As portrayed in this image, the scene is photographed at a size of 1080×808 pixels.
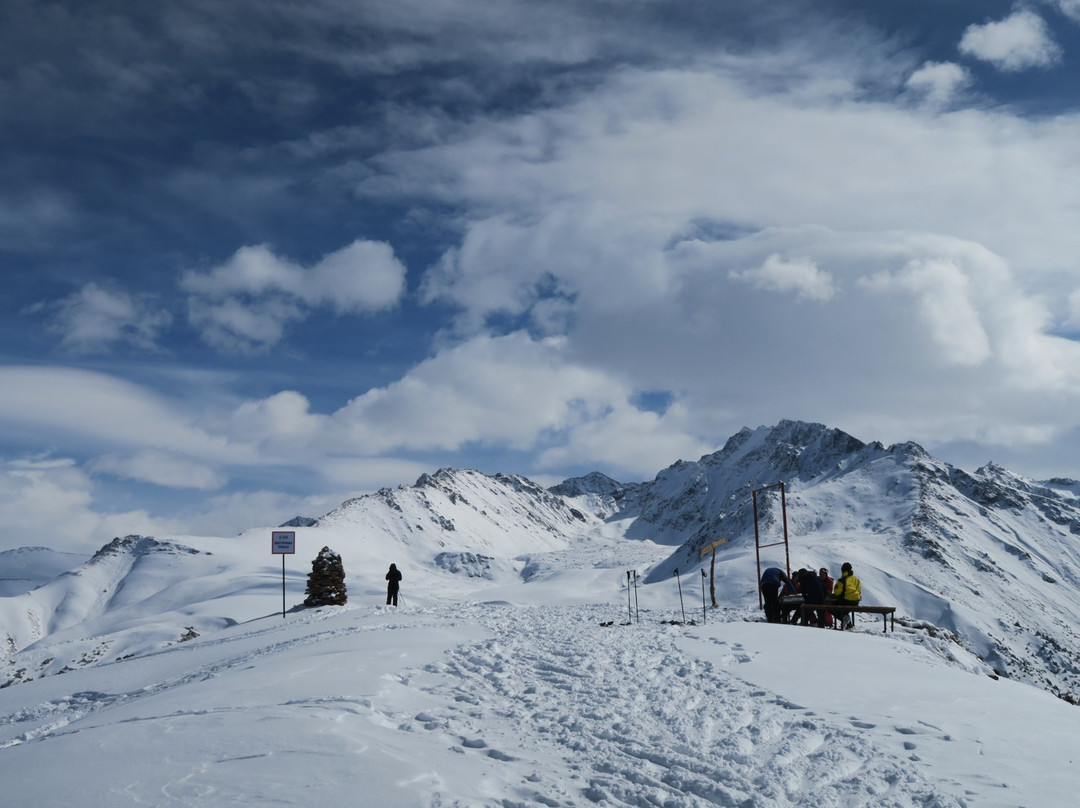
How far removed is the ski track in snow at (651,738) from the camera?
6562mm

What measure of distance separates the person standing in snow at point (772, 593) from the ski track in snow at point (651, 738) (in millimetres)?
8802

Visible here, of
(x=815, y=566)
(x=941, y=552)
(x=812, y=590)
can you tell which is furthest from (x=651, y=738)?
(x=941, y=552)

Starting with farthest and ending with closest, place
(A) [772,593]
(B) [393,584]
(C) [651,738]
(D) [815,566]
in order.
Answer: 1. (D) [815,566]
2. (B) [393,584]
3. (A) [772,593]
4. (C) [651,738]

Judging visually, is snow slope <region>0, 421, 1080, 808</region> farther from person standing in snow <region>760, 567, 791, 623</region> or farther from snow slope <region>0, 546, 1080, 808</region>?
person standing in snow <region>760, 567, 791, 623</region>

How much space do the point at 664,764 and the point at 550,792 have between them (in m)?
1.43

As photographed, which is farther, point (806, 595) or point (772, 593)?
point (806, 595)

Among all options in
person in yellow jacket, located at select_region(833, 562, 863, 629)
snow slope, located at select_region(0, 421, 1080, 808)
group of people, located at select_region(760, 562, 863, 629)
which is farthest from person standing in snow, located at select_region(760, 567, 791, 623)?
person in yellow jacket, located at select_region(833, 562, 863, 629)

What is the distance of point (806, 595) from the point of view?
2262cm

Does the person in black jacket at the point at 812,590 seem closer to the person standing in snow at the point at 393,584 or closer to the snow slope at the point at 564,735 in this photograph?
the snow slope at the point at 564,735

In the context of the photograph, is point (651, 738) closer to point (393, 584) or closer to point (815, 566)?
point (393, 584)

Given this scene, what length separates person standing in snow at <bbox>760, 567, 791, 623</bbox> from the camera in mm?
21587

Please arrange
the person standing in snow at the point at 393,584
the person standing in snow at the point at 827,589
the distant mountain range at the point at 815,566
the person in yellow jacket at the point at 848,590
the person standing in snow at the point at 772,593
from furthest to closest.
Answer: the distant mountain range at the point at 815,566
the person standing in snow at the point at 393,584
the person standing in snow at the point at 827,589
the person standing in snow at the point at 772,593
the person in yellow jacket at the point at 848,590

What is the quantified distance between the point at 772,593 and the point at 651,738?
1461cm

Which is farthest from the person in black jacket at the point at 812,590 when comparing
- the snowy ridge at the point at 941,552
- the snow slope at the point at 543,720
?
the snowy ridge at the point at 941,552
